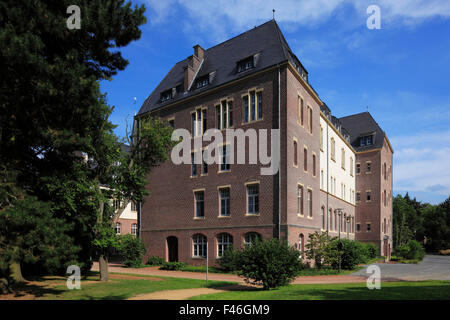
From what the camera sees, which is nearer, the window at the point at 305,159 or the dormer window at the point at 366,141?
the window at the point at 305,159

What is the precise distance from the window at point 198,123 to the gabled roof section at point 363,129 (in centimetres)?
3119

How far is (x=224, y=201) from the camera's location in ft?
95.8

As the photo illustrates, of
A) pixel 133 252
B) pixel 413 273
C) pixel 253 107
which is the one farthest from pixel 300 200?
pixel 133 252

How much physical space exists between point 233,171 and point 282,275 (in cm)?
1416

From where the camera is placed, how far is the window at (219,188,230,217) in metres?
28.9

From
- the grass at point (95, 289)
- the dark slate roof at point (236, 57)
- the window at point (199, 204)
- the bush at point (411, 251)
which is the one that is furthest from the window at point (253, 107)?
the bush at point (411, 251)

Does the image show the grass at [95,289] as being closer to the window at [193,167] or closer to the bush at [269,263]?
the bush at [269,263]

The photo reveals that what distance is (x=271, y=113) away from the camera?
2672 centimetres

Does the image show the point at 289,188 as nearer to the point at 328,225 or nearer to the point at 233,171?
the point at 233,171

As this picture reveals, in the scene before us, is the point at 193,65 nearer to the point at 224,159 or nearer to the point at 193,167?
the point at 193,167

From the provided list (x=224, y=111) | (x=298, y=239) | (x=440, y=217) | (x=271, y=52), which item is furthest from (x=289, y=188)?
(x=440, y=217)

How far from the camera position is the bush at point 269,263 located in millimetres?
14841

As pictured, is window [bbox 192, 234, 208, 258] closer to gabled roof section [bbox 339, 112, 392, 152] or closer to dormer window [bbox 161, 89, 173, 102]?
dormer window [bbox 161, 89, 173, 102]

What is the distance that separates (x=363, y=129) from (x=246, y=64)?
32.7 metres
